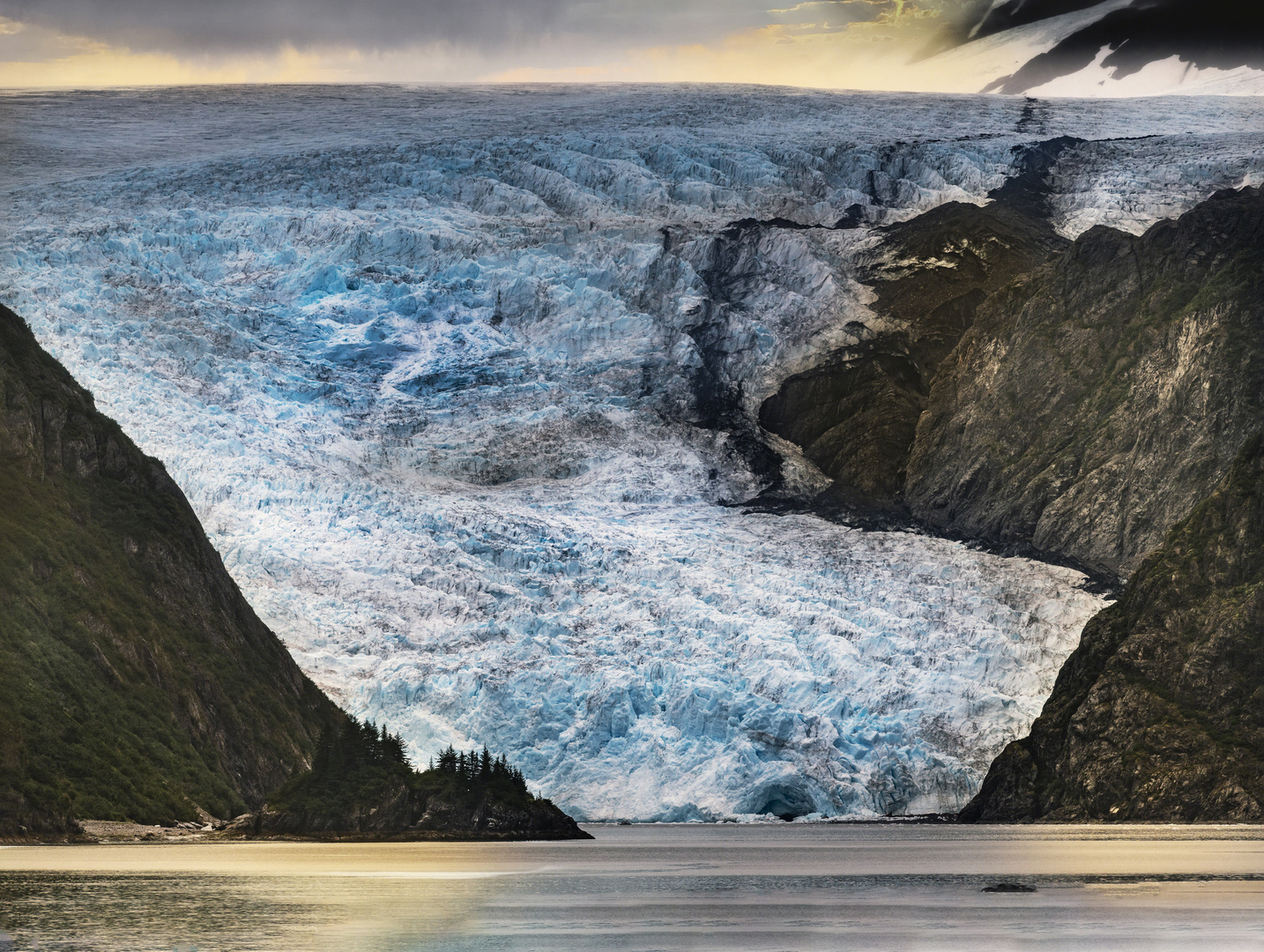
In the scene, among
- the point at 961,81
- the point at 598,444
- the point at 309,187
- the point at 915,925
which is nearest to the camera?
the point at 915,925

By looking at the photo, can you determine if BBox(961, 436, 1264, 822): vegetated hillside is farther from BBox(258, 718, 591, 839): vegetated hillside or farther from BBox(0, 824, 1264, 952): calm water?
BBox(258, 718, 591, 839): vegetated hillside

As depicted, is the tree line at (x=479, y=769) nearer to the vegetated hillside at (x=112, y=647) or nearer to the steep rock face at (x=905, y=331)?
the vegetated hillside at (x=112, y=647)

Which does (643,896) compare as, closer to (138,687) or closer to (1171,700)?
(138,687)

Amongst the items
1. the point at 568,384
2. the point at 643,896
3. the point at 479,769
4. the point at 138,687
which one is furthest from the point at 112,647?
the point at 568,384

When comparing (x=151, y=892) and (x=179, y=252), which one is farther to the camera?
(x=179, y=252)

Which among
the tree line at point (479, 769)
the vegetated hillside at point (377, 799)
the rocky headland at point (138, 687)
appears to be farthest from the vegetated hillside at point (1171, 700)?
the vegetated hillside at point (377, 799)

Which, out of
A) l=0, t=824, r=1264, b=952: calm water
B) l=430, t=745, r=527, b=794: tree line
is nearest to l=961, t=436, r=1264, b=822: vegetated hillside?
l=0, t=824, r=1264, b=952: calm water

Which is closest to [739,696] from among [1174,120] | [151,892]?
[151,892]

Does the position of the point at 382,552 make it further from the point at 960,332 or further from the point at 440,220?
the point at 960,332
